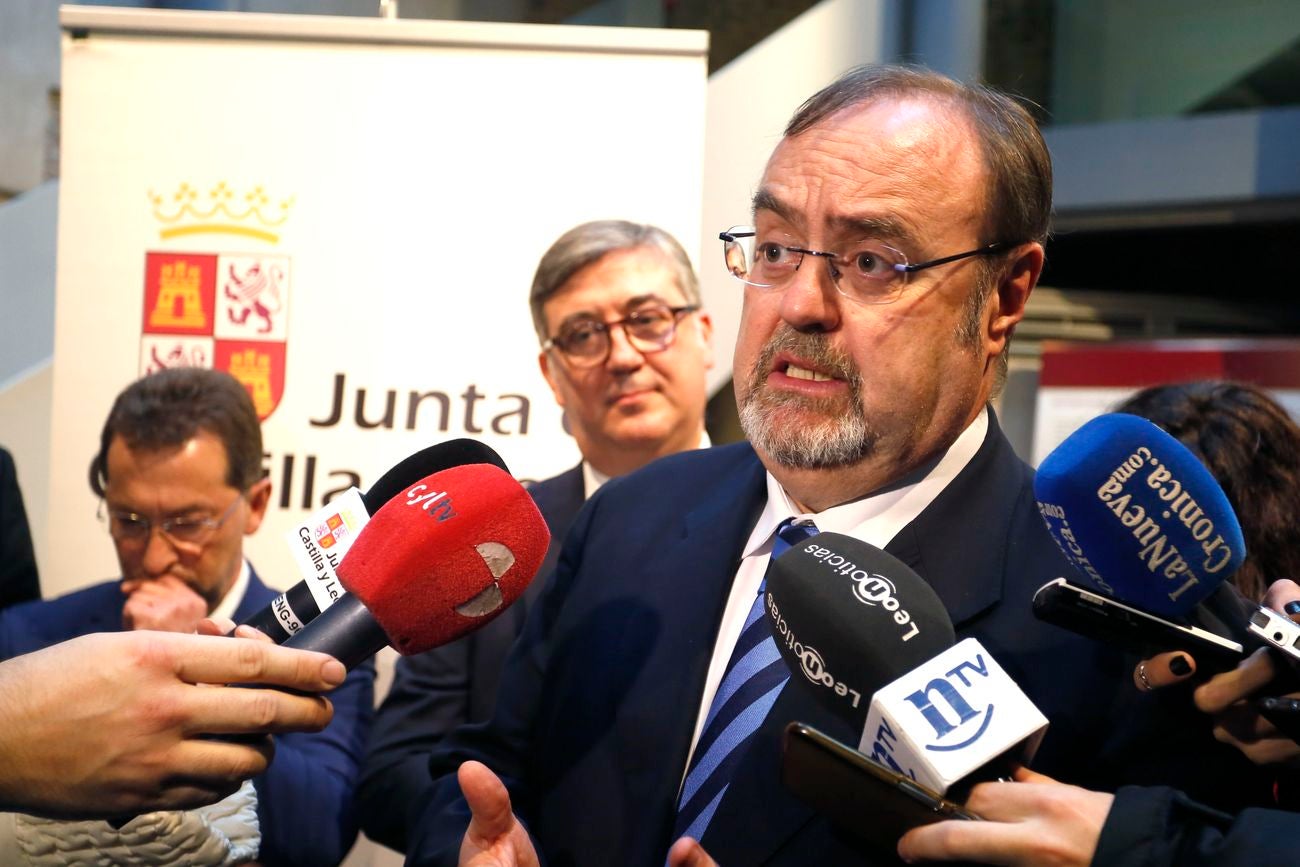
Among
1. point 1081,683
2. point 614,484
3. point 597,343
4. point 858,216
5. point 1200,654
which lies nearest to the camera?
point 1200,654

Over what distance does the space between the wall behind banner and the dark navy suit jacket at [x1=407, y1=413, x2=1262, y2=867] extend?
1.36m

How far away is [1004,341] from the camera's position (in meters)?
1.75

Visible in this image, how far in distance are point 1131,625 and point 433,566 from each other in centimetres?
71

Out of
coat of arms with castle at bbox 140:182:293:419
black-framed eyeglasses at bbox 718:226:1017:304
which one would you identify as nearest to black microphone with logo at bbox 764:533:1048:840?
black-framed eyeglasses at bbox 718:226:1017:304

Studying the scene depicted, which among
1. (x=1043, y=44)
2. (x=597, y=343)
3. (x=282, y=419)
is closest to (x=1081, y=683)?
(x=597, y=343)

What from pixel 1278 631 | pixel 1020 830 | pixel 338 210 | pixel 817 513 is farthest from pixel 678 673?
pixel 338 210

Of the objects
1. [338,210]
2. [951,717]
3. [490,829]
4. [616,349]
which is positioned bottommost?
[490,829]

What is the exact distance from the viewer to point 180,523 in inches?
104

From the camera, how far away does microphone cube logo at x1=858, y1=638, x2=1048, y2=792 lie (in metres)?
1.04

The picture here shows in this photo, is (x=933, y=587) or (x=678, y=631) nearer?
(x=933, y=587)

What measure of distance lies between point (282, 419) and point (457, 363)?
0.48 metres

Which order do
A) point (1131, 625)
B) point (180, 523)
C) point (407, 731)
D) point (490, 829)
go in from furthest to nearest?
point (180, 523) < point (407, 731) < point (490, 829) < point (1131, 625)

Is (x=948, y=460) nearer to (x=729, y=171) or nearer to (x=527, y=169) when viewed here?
(x=527, y=169)

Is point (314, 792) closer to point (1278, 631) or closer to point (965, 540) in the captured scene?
point (965, 540)
